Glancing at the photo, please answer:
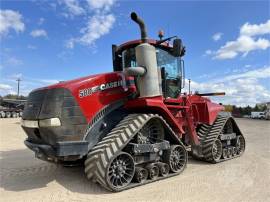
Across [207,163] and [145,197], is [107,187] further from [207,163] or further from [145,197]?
[207,163]

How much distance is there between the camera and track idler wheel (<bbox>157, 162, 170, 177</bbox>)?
620 cm

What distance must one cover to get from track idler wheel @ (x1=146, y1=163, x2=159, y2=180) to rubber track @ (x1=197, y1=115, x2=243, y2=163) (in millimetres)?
2353

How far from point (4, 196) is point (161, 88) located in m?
4.04

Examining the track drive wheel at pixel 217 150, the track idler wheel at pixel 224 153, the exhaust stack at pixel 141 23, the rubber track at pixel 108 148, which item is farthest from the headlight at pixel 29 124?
the track idler wheel at pixel 224 153

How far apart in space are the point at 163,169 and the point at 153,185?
2.01 feet

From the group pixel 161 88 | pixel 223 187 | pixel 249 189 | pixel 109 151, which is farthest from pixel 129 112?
pixel 249 189

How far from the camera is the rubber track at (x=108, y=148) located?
5.08 metres

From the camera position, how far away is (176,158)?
22.0 ft

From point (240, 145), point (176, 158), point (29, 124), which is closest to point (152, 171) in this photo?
point (176, 158)

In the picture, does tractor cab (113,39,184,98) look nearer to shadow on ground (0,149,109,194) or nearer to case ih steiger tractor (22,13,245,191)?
case ih steiger tractor (22,13,245,191)

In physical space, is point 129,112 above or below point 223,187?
above

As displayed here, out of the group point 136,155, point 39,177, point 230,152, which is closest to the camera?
point 136,155

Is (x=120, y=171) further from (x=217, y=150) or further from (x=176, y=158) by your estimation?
(x=217, y=150)

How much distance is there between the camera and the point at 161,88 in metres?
6.79
